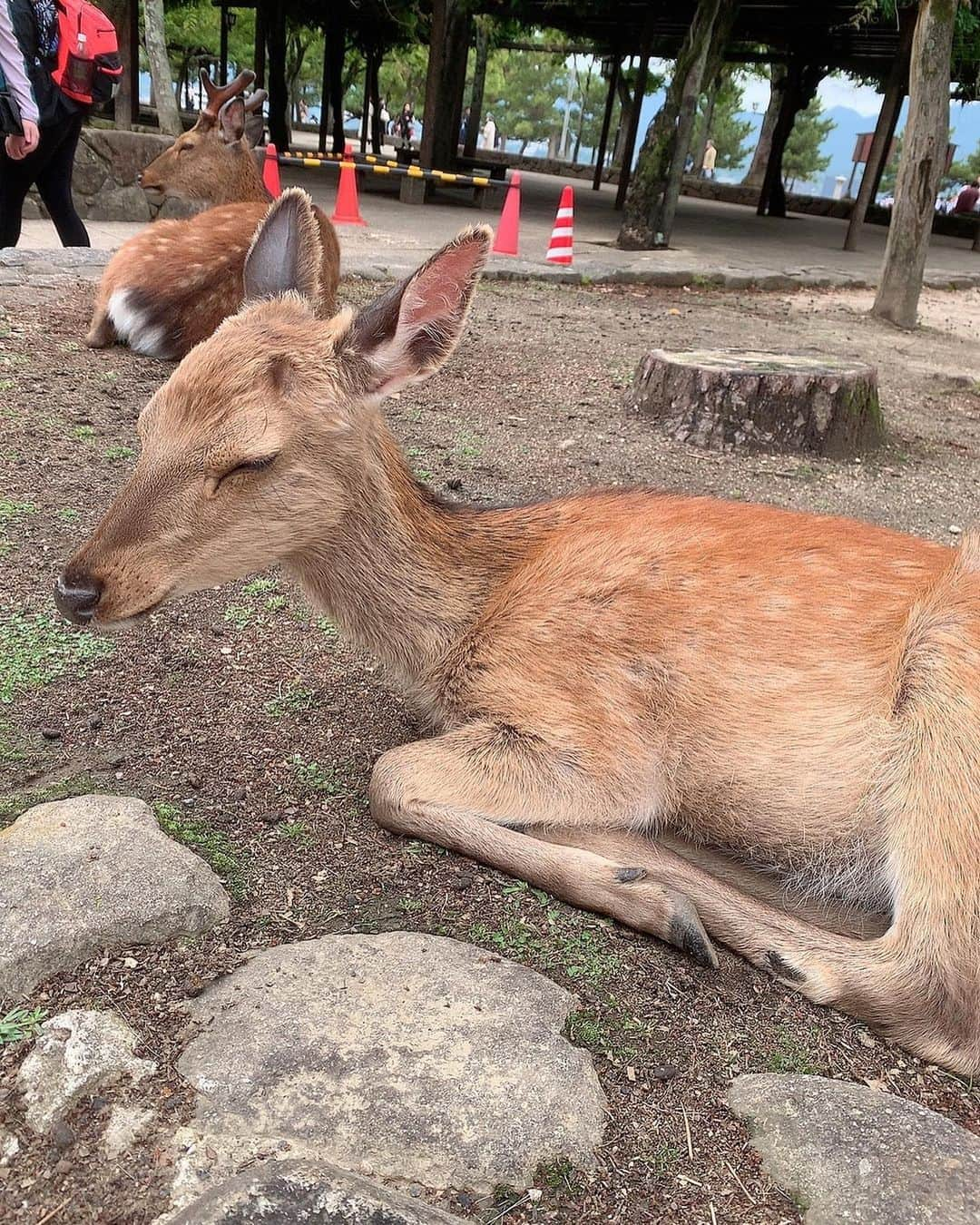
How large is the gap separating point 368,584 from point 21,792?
42.9 inches

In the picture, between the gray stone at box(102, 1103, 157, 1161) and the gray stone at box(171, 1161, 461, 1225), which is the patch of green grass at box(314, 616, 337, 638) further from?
the gray stone at box(171, 1161, 461, 1225)

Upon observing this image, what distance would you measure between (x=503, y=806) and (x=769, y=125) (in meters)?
42.1

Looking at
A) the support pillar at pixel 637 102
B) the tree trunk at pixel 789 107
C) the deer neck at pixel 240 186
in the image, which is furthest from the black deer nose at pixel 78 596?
the tree trunk at pixel 789 107

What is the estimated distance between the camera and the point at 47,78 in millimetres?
6469

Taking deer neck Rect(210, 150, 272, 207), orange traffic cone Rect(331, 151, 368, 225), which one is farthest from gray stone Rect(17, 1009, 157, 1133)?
orange traffic cone Rect(331, 151, 368, 225)

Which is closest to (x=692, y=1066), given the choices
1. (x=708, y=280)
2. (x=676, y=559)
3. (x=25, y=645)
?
(x=676, y=559)

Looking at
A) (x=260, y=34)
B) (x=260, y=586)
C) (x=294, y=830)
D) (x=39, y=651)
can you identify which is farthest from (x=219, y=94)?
(x=260, y=34)

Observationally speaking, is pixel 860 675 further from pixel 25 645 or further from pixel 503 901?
pixel 25 645

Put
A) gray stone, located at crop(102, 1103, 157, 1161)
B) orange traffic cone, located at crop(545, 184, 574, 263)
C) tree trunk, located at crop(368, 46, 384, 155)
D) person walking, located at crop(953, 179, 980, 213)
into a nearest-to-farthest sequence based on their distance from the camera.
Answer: gray stone, located at crop(102, 1103, 157, 1161) < orange traffic cone, located at crop(545, 184, 574, 263) < person walking, located at crop(953, 179, 980, 213) < tree trunk, located at crop(368, 46, 384, 155)

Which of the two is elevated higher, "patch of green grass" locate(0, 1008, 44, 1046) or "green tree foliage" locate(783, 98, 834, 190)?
"green tree foliage" locate(783, 98, 834, 190)

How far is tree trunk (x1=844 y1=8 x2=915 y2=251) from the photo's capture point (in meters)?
18.0

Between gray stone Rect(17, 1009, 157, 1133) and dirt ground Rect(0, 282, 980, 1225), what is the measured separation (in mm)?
34

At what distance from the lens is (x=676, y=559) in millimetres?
2945

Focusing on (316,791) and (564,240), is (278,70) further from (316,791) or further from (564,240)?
(316,791)
